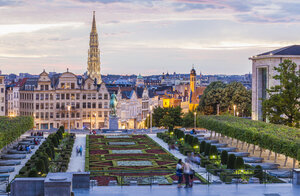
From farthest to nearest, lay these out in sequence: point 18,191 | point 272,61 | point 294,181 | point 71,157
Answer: point 272,61
point 71,157
point 294,181
point 18,191

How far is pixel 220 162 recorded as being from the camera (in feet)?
144

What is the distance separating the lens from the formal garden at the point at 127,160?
3517 cm

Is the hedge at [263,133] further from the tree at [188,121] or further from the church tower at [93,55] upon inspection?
the church tower at [93,55]

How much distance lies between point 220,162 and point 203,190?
18.1 meters

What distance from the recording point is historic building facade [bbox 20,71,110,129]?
10969 cm

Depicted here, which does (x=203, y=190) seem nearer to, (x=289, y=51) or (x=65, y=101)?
(x=289, y=51)

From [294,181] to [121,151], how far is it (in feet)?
94.1

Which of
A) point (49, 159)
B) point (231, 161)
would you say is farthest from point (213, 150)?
point (49, 159)

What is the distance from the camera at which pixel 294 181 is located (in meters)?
27.5

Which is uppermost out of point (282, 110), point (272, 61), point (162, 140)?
point (272, 61)

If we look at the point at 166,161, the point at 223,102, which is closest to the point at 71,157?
the point at 166,161

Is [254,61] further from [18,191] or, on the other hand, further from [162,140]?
[18,191]

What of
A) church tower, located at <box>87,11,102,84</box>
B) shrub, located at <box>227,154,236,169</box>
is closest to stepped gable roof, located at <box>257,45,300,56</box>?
shrub, located at <box>227,154,236,169</box>

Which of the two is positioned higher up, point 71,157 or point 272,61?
point 272,61
